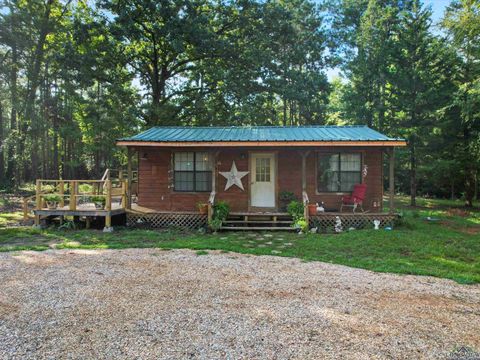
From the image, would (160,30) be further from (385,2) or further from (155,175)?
(385,2)

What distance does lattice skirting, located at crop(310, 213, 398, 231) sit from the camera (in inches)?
388

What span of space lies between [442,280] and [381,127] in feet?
47.8

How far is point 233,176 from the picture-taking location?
1105 centimetres

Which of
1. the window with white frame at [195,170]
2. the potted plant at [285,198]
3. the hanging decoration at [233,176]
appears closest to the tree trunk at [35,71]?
the window with white frame at [195,170]

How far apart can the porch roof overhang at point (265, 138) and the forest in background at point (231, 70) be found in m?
4.86

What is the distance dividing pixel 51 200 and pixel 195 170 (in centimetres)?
443

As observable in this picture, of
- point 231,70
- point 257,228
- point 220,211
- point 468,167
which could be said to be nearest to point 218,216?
point 220,211

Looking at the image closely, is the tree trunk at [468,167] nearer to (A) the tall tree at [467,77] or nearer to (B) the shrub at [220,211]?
(A) the tall tree at [467,77]

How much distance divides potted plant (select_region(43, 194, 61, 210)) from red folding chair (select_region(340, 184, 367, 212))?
876 centimetres

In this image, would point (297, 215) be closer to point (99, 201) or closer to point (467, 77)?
point (99, 201)

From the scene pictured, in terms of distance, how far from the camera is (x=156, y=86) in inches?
770

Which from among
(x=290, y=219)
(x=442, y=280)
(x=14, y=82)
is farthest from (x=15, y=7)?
(x=442, y=280)

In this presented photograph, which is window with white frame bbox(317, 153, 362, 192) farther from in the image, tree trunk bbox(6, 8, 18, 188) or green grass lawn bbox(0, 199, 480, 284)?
tree trunk bbox(6, 8, 18, 188)

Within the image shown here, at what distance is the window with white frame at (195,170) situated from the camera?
438 inches
